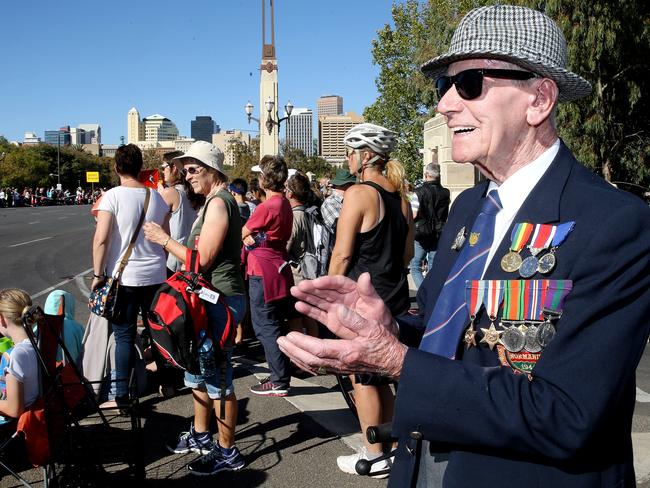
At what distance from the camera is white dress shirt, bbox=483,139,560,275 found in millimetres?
1696

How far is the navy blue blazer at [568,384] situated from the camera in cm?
134

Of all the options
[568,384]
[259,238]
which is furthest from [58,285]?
[568,384]

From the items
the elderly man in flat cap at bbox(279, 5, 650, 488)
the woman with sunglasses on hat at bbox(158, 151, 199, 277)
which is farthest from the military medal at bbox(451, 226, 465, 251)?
the woman with sunglasses on hat at bbox(158, 151, 199, 277)

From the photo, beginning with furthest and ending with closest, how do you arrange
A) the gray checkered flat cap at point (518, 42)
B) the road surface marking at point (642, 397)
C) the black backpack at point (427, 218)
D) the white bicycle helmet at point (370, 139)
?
the black backpack at point (427, 218)
the road surface marking at point (642, 397)
the white bicycle helmet at point (370, 139)
the gray checkered flat cap at point (518, 42)

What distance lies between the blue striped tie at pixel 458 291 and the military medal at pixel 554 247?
7.4 inches

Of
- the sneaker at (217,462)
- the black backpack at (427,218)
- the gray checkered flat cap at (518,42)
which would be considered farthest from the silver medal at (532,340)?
the black backpack at (427,218)

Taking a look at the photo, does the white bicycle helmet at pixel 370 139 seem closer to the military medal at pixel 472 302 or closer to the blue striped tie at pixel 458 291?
the blue striped tie at pixel 458 291

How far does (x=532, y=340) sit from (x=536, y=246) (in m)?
0.21

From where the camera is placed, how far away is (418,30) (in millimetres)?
39844

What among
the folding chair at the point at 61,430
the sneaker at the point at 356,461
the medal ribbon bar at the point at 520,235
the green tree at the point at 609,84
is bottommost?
the sneaker at the point at 356,461

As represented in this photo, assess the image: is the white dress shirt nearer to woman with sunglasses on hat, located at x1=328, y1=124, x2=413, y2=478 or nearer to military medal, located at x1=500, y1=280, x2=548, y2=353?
military medal, located at x1=500, y1=280, x2=548, y2=353

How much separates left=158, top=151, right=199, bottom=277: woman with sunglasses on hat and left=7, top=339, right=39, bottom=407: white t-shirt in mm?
3213

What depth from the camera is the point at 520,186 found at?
1719mm

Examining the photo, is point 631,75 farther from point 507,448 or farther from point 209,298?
point 507,448
